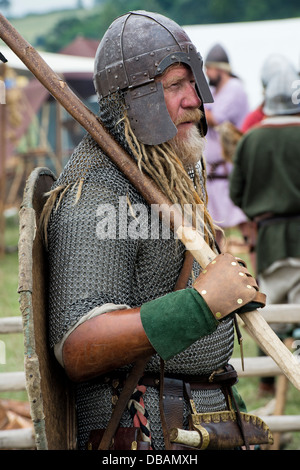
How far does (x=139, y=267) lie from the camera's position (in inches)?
90.5

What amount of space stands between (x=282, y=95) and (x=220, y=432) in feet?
10.8

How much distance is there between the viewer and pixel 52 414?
2.16 meters

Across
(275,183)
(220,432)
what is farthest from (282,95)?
(220,432)

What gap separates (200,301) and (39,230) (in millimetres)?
632

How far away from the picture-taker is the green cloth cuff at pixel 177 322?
2.03 m

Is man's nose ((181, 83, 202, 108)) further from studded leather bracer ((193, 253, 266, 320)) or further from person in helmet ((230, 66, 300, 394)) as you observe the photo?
person in helmet ((230, 66, 300, 394))

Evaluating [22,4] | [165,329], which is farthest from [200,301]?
[22,4]

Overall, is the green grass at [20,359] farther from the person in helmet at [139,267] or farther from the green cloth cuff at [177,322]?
the green cloth cuff at [177,322]

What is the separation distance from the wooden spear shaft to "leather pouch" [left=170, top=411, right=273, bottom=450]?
15.1 inches

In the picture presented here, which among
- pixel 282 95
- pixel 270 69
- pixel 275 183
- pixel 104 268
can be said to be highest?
pixel 270 69

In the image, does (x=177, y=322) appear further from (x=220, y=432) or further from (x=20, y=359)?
(x=20, y=359)

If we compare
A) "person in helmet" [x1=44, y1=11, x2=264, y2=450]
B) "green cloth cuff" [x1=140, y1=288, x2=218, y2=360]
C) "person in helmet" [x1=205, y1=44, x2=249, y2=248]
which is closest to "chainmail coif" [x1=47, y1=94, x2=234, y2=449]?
"person in helmet" [x1=44, y1=11, x2=264, y2=450]

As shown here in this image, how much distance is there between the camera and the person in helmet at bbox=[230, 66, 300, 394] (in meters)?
4.95

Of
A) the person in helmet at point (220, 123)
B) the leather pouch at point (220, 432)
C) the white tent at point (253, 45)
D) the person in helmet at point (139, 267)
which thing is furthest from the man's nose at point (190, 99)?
the white tent at point (253, 45)
